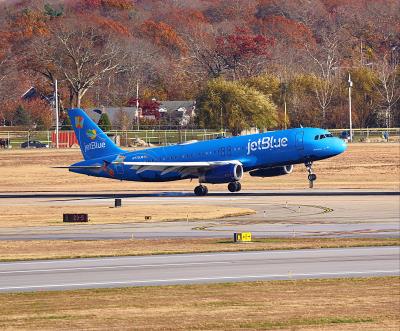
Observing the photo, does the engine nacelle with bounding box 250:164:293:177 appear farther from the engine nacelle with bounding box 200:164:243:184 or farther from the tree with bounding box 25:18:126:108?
the tree with bounding box 25:18:126:108

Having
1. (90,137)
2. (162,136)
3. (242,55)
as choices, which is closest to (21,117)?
(162,136)

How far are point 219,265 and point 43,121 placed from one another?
427 ft

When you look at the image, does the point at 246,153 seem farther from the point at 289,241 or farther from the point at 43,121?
the point at 43,121

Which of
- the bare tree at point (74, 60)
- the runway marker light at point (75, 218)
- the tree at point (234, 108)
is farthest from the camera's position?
the bare tree at point (74, 60)

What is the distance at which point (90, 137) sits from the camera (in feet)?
266

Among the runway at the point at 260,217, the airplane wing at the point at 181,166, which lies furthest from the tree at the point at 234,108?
the airplane wing at the point at 181,166

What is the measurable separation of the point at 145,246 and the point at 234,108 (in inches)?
3799

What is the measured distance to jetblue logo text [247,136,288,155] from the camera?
76125 mm

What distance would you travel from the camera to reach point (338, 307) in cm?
3425

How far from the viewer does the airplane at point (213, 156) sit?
76375 millimetres

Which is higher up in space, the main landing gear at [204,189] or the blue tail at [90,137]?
the blue tail at [90,137]

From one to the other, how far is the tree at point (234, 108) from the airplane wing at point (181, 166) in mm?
65451

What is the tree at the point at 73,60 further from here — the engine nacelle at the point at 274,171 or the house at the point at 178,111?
the engine nacelle at the point at 274,171

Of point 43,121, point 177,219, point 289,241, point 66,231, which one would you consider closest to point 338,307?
point 289,241
